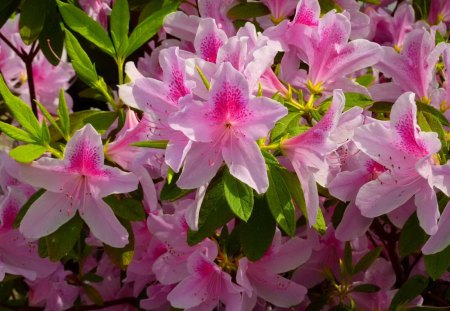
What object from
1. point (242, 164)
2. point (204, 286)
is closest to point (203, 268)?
point (204, 286)

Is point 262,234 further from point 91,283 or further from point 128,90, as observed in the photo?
point 91,283

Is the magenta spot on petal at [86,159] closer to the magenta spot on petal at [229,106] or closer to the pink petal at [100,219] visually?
the pink petal at [100,219]

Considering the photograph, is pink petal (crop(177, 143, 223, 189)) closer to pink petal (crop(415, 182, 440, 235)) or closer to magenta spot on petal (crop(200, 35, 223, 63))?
magenta spot on petal (crop(200, 35, 223, 63))

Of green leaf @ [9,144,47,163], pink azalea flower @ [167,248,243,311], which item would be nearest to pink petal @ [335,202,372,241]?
pink azalea flower @ [167,248,243,311]

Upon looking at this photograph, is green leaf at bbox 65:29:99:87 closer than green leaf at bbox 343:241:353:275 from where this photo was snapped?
Yes

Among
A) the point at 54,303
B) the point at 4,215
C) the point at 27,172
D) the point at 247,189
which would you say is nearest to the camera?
the point at 247,189

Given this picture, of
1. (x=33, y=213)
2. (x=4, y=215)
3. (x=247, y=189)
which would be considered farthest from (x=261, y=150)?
(x=4, y=215)
